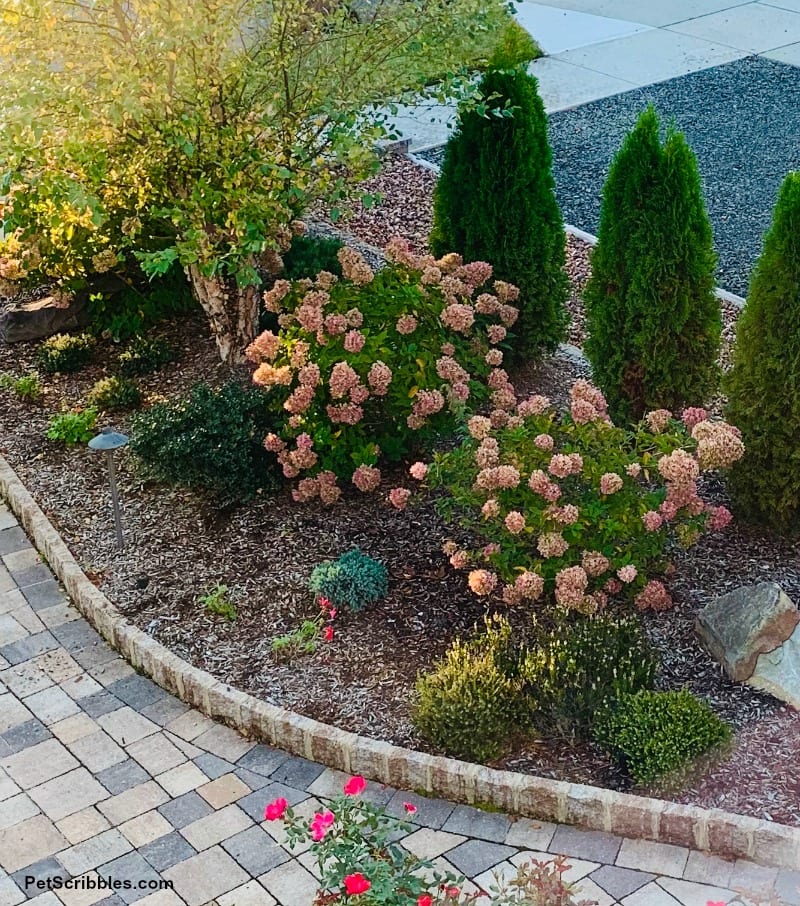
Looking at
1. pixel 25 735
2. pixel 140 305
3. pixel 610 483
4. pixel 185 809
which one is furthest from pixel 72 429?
pixel 610 483

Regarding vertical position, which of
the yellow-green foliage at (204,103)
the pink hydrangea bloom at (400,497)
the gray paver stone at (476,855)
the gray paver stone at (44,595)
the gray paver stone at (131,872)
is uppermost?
the yellow-green foliage at (204,103)

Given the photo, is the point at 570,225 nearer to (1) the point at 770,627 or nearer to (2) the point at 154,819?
(1) the point at 770,627

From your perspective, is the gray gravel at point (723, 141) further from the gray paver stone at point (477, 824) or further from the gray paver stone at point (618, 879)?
the gray paver stone at point (618, 879)

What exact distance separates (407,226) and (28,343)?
3139mm

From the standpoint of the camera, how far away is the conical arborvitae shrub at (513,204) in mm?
7336

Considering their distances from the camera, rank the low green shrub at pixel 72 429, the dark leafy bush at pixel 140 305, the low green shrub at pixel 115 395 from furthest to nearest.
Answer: the dark leafy bush at pixel 140 305, the low green shrub at pixel 115 395, the low green shrub at pixel 72 429

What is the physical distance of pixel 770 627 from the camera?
5.32 metres

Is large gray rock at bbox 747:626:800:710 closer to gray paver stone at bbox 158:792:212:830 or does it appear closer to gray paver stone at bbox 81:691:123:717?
gray paver stone at bbox 158:792:212:830

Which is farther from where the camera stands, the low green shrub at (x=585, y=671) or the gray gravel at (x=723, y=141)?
the gray gravel at (x=723, y=141)

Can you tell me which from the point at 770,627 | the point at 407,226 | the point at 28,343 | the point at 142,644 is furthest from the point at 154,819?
the point at 407,226

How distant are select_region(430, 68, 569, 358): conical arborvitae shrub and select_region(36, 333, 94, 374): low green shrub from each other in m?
2.42

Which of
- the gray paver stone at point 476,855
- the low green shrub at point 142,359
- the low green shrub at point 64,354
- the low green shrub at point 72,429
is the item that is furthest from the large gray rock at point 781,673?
the low green shrub at point 64,354

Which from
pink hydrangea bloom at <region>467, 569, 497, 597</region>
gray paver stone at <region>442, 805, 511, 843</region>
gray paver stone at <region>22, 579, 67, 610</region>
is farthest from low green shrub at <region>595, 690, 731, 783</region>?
gray paver stone at <region>22, 579, 67, 610</region>

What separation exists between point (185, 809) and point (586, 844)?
5.22ft
